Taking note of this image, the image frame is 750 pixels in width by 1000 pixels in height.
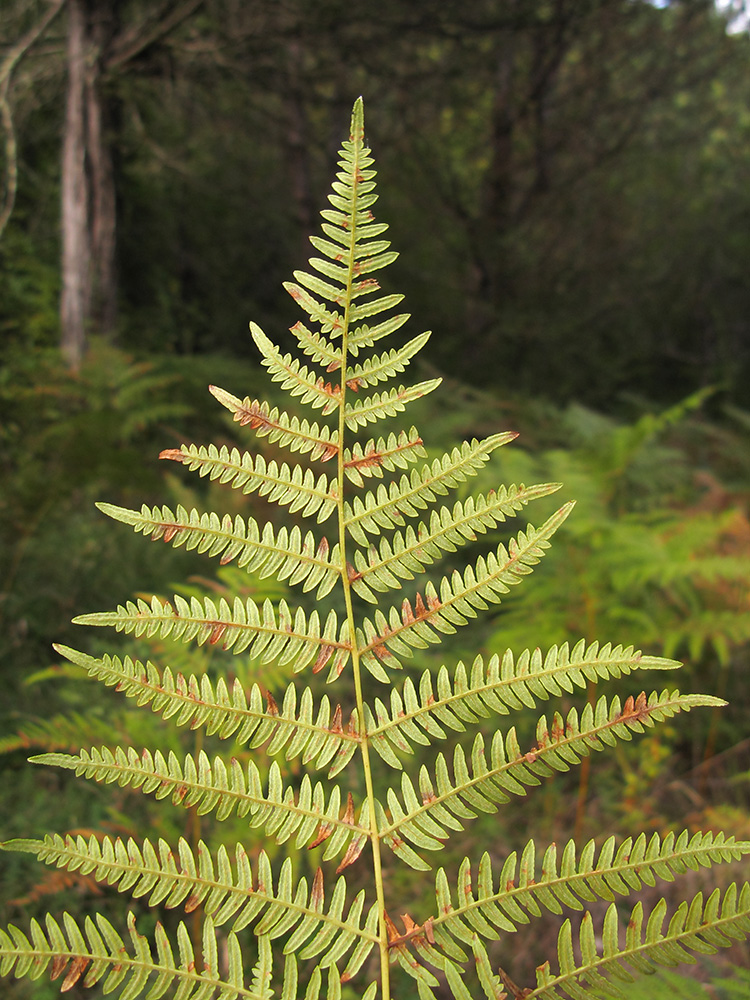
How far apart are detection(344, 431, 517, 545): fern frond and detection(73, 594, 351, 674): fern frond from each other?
106mm

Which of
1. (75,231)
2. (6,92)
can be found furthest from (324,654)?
(75,231)

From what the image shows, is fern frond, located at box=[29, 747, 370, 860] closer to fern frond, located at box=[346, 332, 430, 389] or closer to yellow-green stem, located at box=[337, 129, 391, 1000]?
yellow-green stem, located at box=[337, 129, 391, 1000]

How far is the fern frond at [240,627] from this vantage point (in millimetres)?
681

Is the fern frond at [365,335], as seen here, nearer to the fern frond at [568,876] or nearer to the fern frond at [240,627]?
the fern frond at [240,627]

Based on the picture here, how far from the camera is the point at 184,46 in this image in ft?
17.1

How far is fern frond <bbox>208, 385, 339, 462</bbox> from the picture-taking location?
29.0 inches

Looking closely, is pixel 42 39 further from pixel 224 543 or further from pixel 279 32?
pixel 224 543

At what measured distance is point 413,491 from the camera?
73cm

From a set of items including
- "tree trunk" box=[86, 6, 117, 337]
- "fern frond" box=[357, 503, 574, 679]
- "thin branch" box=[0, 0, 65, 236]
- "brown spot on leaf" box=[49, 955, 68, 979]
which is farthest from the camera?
"tree trunk" box=[86, 6, 117, 337]

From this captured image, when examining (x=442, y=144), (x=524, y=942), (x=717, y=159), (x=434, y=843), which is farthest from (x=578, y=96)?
(x=434, y=843)

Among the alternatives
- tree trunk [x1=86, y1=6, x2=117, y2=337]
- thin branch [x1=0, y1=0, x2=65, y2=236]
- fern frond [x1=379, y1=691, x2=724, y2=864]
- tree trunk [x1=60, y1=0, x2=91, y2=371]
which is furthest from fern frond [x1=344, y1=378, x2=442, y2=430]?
tree trunk [x1=86, y1=6, x2=117, y2=337]

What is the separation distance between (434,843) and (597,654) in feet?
0.79

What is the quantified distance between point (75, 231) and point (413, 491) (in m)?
→ 5.53

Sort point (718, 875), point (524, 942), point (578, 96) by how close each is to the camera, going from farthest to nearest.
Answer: point (578, 96)
point (718, 875)
point (524, 942)
